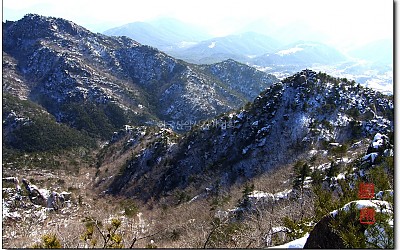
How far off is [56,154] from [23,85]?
158ft

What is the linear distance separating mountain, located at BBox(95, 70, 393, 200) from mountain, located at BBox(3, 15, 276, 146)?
49.3 metres

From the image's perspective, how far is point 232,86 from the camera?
424 feet

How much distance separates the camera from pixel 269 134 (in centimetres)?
3281

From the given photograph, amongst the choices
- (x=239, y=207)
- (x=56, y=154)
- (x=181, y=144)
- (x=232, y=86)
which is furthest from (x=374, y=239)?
(x=232, y=86)

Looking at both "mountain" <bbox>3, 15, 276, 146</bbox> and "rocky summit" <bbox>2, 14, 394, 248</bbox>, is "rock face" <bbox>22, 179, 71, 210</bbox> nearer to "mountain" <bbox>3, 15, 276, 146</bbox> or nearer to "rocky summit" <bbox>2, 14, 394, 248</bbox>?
"rocky summit" <bbox>2, 14, 394, 248</bbox>

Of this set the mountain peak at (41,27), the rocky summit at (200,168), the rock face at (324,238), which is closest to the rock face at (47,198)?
the rocky summit at (200,168)

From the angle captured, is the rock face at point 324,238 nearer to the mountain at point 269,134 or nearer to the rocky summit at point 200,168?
the rocky summit at point 200,168

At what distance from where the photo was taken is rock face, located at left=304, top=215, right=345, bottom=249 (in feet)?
17.6

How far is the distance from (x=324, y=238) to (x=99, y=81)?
101m

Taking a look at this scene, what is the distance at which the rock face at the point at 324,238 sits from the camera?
5.36 metres

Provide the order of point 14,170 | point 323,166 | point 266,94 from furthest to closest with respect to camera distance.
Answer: point 14,170 < point 266,94 < point 323,166

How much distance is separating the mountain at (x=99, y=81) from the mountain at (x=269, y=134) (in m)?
49.3

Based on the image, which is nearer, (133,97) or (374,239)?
(374,239)

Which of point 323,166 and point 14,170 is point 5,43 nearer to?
point 14,170
